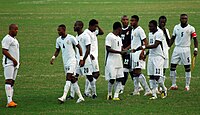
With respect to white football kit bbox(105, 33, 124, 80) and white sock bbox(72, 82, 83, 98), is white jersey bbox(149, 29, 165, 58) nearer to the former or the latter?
white football kit bbox(105, 33, 124, 80)

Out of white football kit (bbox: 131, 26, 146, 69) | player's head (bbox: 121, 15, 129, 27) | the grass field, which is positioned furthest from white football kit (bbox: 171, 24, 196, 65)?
white football kit (bbox: 131, 26, 146, 69)

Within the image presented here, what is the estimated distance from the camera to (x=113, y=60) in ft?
68.0

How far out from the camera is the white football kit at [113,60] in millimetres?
20562

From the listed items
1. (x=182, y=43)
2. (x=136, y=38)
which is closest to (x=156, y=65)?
(x=136, y=38)

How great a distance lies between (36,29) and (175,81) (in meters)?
21.8

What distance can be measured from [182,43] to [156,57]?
7.05 ft

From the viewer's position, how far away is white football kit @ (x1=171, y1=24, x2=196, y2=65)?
22.7m

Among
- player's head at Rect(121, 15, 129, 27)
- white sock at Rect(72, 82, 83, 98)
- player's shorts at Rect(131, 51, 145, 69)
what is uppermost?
player's head at Rect(121, 15, 129, 27)

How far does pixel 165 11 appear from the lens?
2147 inches

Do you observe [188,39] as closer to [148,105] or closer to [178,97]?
[178,97]

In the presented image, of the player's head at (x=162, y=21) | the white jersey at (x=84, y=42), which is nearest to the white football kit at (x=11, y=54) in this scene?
the white jersey at (x=84, y=42)

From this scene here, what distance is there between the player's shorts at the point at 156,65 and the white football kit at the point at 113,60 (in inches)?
36.5

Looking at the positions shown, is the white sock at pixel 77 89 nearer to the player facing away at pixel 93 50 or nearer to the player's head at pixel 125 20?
the player facing away at pixel 93 50

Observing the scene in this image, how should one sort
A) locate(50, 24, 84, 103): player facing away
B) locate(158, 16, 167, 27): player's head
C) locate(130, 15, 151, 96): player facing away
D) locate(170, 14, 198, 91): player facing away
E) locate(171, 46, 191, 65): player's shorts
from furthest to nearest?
locate(171, 46, 191, 65): player's shorts
locate(170, 14, 198, 91): player facing away
locate(158, 16, 167, 27): player's head
locate(130, 15, 151, 96): player facing away
locate(50, 24, 84, 103): player facing away
